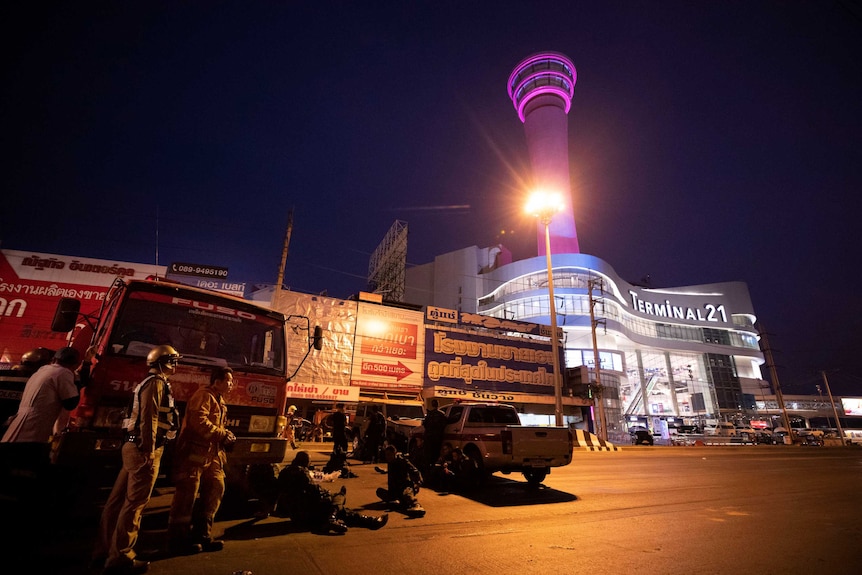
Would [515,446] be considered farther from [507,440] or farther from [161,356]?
[161,356]

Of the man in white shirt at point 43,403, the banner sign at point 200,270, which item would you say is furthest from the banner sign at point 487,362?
the man in white shirt at point 43,403

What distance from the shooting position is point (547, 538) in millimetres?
4414

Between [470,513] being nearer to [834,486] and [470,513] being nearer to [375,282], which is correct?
[834,486]

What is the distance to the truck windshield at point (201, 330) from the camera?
199 inches

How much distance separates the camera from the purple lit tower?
76.9 m

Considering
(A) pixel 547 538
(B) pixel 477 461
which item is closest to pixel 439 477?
(B) pixel 477 461

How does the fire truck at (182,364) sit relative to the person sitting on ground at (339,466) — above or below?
above

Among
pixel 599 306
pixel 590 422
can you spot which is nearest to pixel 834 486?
pixel 590 422

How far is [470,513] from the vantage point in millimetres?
5590

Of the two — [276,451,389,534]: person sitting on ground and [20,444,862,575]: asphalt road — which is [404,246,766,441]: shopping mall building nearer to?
[20,444,862,575]: asphalt road

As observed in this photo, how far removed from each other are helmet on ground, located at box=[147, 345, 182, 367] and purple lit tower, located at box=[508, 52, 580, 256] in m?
76.3

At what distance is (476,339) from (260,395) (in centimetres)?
2321

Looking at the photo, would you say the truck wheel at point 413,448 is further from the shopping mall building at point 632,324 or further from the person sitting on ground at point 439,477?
the shopping mall building at point 632,324

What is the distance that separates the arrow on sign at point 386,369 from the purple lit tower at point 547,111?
5813 cm
